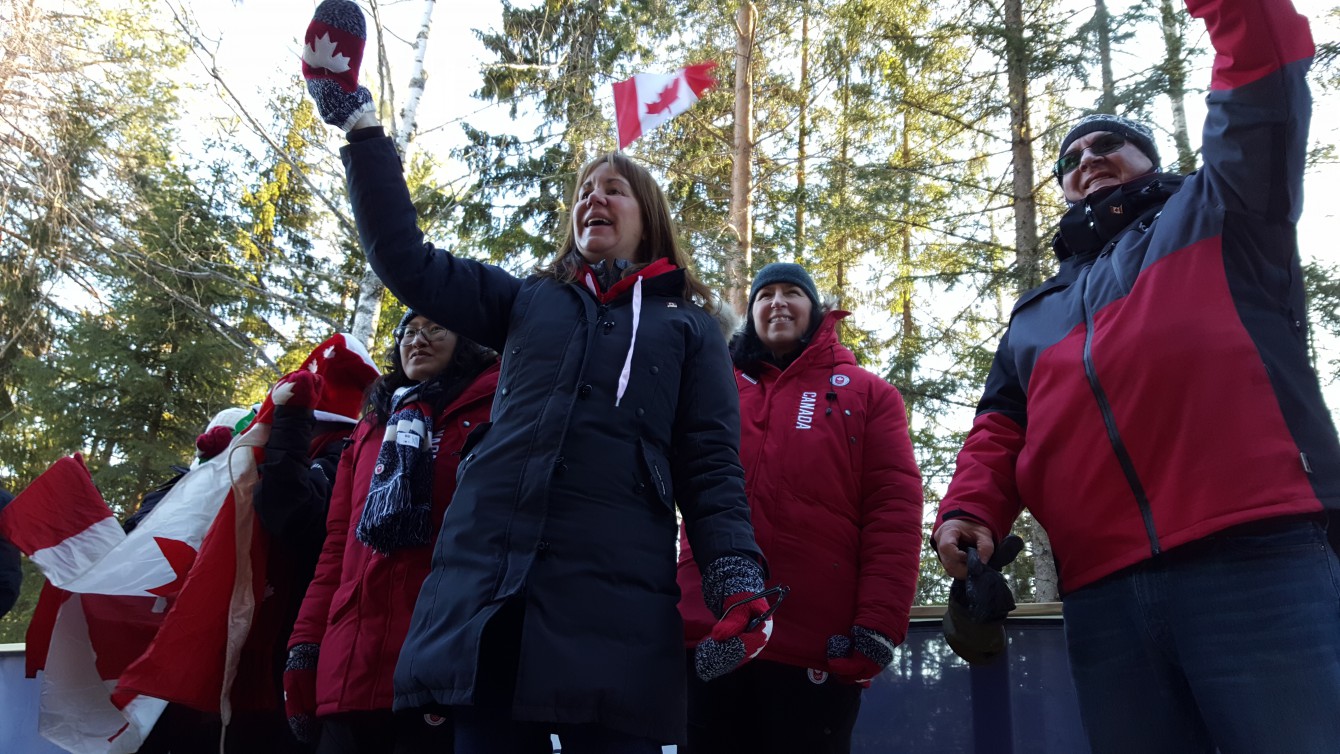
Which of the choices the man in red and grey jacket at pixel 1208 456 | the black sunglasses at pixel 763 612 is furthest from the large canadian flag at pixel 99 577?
the man in red and grey jacket at pixel 1208 456

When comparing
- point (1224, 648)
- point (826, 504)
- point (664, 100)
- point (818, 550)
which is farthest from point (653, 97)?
point (1224, 648)

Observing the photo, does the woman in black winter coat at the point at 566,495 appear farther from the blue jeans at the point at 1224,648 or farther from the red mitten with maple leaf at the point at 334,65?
the blue jeans at the point at 1224,648

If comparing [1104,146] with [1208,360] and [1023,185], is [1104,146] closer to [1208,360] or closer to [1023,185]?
[1208,360]

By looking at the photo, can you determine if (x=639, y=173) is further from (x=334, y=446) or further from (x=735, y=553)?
(x=334, y=446)

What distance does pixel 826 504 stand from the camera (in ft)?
10.1

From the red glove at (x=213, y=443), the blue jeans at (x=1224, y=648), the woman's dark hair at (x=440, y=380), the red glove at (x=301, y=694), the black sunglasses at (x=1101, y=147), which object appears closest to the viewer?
the blue jeans at (x=1224, y=648)

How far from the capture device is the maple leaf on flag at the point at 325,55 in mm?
2182

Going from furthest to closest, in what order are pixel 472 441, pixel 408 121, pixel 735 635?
pixel 408 121 < pixel 472 441 < pixel 735 635

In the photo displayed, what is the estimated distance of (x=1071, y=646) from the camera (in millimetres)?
2221

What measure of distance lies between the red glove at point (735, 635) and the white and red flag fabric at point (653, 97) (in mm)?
5603

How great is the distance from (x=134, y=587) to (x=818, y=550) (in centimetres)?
263

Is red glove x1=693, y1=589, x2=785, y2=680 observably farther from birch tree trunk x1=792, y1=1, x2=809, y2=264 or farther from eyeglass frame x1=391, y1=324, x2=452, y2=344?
birch tree trunk x1=792, y1=1, x2=809, y2=264

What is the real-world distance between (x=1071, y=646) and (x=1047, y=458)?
44cm

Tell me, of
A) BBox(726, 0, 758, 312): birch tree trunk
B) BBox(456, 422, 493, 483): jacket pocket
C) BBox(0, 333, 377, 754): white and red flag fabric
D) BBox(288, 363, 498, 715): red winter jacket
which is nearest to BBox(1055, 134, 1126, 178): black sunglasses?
BBox(456, 422, 493, 483): jacket pocket
